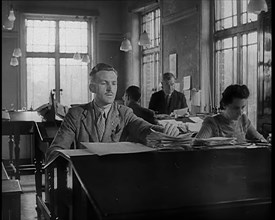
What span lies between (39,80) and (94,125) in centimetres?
857

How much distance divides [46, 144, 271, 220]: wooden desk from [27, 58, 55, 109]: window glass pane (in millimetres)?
9305

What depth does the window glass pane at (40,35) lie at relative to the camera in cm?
1083

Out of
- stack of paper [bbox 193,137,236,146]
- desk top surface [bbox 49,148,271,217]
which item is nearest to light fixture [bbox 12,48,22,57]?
stack of paper [bbox 193,137,236,146]

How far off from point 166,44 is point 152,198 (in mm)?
8049

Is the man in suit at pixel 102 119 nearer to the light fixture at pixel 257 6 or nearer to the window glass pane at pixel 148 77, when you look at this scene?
the light fixture at pixel 257 6

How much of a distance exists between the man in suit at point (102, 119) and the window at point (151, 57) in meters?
7.34

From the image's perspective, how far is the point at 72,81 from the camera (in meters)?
11.1

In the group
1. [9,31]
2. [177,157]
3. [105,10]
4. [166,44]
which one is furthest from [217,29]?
[177,157]

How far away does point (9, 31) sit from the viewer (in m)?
10.4

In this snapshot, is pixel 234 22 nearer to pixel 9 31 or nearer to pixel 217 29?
pixel 217 29

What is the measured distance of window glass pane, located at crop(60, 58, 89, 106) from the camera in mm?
11117

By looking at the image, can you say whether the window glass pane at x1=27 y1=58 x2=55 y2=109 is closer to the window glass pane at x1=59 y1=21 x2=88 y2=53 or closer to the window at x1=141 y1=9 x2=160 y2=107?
the window glass pane at x1=59 y1=21 x2=88 y2=53

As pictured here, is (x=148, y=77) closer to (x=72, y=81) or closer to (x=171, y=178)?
(x=72, y=81)

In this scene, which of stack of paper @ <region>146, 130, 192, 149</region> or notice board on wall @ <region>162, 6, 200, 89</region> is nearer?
stack of paper @ <region>146, 130, 192, 149</region>
